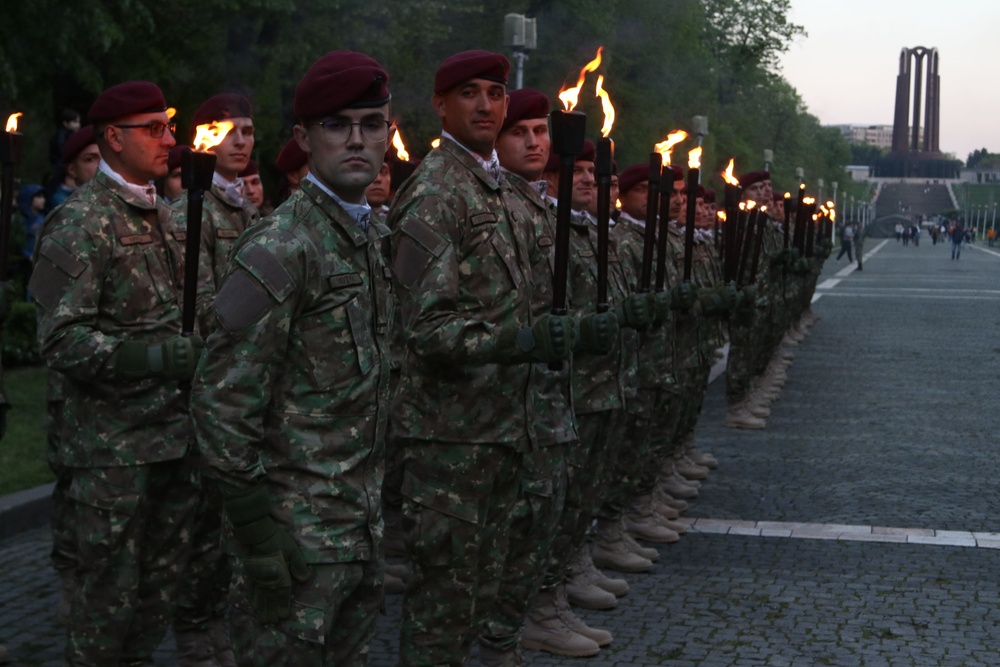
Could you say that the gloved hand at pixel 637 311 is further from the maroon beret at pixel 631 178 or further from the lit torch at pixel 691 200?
the maroon beret at pixel 631 178

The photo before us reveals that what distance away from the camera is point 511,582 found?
5242 mm

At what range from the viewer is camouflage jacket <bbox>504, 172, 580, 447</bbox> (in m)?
5.12

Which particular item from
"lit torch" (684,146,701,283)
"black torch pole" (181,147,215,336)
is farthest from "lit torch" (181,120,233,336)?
"lit torch" (684,146,701,283)

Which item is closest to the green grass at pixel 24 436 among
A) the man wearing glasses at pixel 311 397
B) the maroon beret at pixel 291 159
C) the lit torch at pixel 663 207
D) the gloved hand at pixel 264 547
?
the maroon beret at pixel 291 159

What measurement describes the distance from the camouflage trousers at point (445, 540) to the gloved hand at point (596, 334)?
1.73ft

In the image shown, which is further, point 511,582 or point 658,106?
point 658,106

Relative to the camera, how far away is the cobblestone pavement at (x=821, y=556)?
20.8 ft

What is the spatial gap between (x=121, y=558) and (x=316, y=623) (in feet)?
4.37

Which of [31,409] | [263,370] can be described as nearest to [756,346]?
[31,409]

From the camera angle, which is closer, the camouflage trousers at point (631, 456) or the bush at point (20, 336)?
the camouflage trousers at point (631, 456)

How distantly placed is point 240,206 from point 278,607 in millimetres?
2914

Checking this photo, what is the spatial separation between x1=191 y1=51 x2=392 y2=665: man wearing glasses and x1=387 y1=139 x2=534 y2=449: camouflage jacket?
594 mm

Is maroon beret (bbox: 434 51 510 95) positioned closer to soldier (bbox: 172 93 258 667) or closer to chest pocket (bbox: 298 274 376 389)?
soldier (bbox: 172 93 258 667)

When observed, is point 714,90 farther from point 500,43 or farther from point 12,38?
point 12,38
